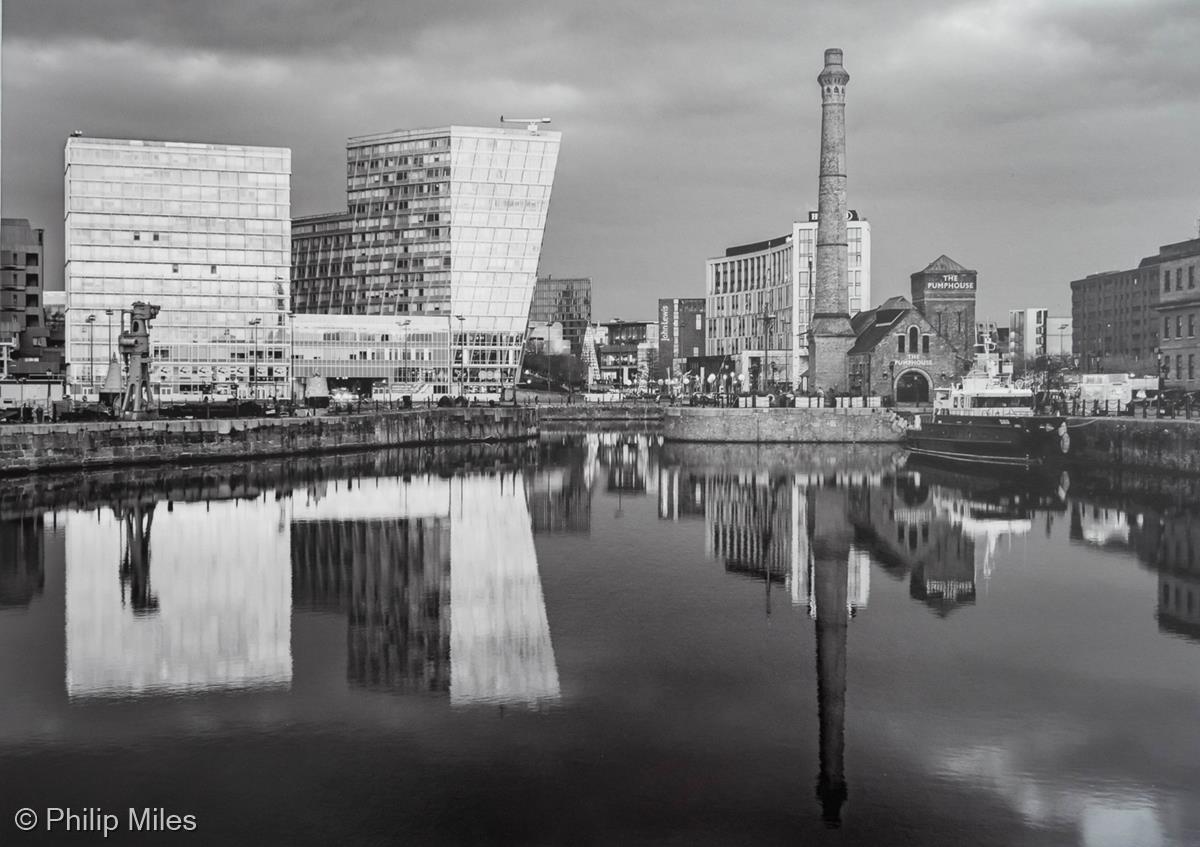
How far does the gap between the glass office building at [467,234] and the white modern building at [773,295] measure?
31725 mm

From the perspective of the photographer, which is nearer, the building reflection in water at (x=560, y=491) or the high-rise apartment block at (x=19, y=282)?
the building reflection in water at (x=560, y=491)

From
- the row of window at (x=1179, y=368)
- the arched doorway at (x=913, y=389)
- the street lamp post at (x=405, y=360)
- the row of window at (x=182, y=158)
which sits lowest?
the arched doorway at (x=913, y=389)

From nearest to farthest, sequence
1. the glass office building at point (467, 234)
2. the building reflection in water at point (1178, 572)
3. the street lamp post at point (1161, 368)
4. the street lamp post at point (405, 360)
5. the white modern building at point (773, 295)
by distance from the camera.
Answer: the building reflection in water at point (1178, 572) → the street lamp post at point (1161, 368) → the street lamp post at point (405, 360) → the glass office building at point (467, 234) → the white modern building at point (773, 295)

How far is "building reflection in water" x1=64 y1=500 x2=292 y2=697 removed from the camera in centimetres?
2009

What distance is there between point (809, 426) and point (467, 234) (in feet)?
221

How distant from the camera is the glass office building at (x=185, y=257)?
11119 centimetres

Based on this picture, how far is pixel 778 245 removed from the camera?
171m

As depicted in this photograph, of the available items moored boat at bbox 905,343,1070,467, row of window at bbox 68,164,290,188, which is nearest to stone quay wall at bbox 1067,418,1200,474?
moored boat at bbox 905,343,1070,467

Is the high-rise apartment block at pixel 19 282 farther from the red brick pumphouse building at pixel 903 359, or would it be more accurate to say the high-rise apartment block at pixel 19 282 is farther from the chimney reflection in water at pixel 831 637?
→ the chimney reflection in water at pixel 831 637

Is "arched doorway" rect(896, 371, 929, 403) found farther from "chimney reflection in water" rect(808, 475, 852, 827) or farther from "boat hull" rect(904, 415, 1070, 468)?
"chimney reflection in water" rect(808, 475, 852, 827)

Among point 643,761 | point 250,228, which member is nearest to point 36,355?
point 250,228

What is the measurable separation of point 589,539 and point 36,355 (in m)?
93.4

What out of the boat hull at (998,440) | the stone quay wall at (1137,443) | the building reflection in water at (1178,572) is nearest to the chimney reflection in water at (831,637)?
the building reflection in water at (1178,572)

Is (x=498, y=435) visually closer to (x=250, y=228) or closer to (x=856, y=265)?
(x=250, y=228)
